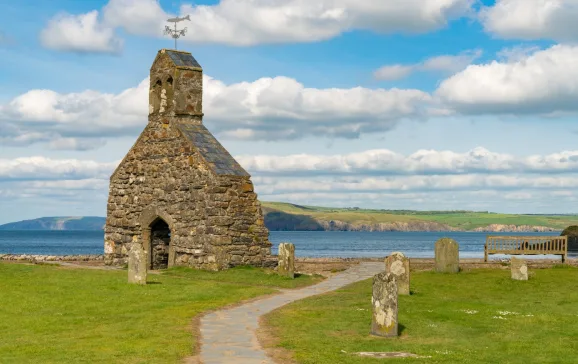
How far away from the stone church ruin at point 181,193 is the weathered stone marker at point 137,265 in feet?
18.7

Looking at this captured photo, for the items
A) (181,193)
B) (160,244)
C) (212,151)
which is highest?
(212,151)

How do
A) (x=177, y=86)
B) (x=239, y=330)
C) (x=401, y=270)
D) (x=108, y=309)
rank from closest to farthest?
1. (x=239, y=330)
2. (x=108, y=309)
3. (x=401, y=270)
4. (x=177, y=86)

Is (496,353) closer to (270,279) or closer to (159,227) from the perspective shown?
(270,279)

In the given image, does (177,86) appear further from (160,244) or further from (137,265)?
(137,265)

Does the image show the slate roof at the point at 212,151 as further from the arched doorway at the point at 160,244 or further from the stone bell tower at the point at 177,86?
the arched doorway at the point at 160,244

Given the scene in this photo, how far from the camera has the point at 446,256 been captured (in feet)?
112

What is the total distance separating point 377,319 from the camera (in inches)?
701

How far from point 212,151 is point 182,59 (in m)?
5.20

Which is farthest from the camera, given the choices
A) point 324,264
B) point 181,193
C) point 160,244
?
point 324,264

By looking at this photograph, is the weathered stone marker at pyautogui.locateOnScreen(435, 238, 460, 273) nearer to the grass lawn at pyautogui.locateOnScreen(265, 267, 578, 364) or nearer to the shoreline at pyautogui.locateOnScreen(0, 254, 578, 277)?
the shoreline at pyautogui.locateOnScreen(0, 254, 578, 277)

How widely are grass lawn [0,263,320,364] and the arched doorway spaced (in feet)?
14.2

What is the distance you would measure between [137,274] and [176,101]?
36.6 ft

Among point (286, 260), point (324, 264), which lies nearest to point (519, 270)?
point (286, 260)

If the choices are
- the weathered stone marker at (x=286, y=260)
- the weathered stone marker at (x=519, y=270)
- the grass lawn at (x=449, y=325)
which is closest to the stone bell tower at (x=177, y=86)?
the weathered stone marker at (x=286, y=260)
